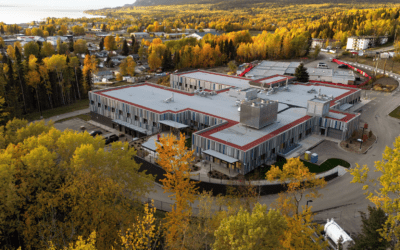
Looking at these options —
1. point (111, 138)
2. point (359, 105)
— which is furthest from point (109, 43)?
point (359, 105)

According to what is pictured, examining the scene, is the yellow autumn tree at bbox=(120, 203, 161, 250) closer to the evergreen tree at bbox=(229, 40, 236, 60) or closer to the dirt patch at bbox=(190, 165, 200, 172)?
the dirt patch at bbox=(190, 165, 200, 172)

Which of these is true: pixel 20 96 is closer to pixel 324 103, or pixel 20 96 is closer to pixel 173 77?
pixel 173 77

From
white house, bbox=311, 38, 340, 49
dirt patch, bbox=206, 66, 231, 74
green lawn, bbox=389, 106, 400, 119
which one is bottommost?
green lawn, bbox=389, 106, 400, 119

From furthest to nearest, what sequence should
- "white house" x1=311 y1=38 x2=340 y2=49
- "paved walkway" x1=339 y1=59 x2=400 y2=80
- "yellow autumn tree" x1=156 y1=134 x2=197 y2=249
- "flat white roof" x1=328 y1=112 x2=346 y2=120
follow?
1. "white house" x1=311 y1=38 x2=340 y2=49
2. "paved walkway" x1=339 y1=59 x2=400 y2=80
3. "flat white roof" x1=328 y1=112 x2=346 y2=120
4. "yellow autumn tree" x1=156 y1=134 x2=197 y2=249

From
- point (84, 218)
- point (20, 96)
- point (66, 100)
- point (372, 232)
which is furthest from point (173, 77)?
point (372, 232)

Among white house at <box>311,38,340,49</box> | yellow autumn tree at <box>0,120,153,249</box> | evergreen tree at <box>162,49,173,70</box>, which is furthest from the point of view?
white house at <box>311,38,340,49</box>

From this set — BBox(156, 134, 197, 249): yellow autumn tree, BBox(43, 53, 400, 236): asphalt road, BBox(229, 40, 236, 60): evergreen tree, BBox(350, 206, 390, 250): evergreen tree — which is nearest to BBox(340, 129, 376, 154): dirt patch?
BBox(43, 53, 400, 236): asphalt road

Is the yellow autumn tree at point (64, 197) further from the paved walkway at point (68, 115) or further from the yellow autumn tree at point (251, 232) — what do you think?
the paved walkway at point (68, 115)
